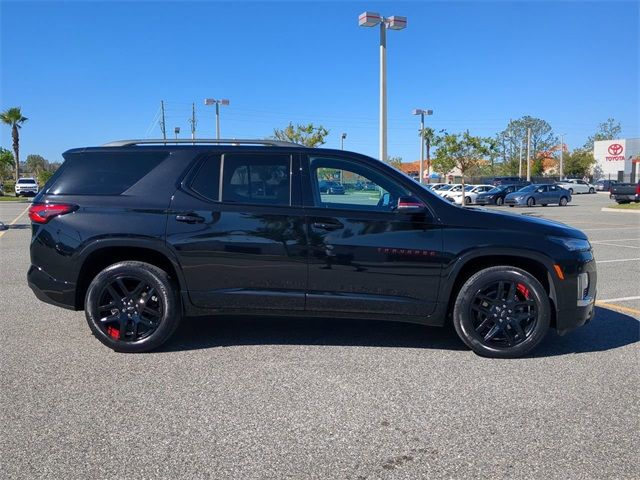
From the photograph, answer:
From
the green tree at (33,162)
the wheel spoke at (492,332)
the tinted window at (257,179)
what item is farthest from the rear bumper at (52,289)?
the green tree at (33,162)

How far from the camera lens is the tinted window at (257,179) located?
15.3 feet

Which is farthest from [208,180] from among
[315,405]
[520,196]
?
[520,196]

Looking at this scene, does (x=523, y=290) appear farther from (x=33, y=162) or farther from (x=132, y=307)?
(x=33, y=162)

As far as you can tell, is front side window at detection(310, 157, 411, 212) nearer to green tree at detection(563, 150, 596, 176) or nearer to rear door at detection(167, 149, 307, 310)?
rear door at detection(167, 149, 307, 310)

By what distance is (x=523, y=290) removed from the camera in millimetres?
4543

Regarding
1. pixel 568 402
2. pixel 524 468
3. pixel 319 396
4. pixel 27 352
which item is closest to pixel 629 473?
pixel 524 468

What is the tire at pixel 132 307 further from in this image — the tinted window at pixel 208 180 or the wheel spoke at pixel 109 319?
the tinted window at pixel 208 180

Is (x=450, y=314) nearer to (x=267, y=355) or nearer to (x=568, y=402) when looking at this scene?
(x=568, y=402)

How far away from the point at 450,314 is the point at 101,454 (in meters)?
3.06

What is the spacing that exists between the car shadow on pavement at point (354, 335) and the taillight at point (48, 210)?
4.84 feet

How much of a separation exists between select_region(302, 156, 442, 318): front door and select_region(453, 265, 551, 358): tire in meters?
0.32

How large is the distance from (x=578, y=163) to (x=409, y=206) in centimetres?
9270

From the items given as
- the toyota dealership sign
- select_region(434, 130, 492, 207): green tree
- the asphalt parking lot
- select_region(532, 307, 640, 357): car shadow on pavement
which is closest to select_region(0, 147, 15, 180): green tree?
select_region(434, 130, 492, 207): green tree

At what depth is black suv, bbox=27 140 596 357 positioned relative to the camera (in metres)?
4.50
